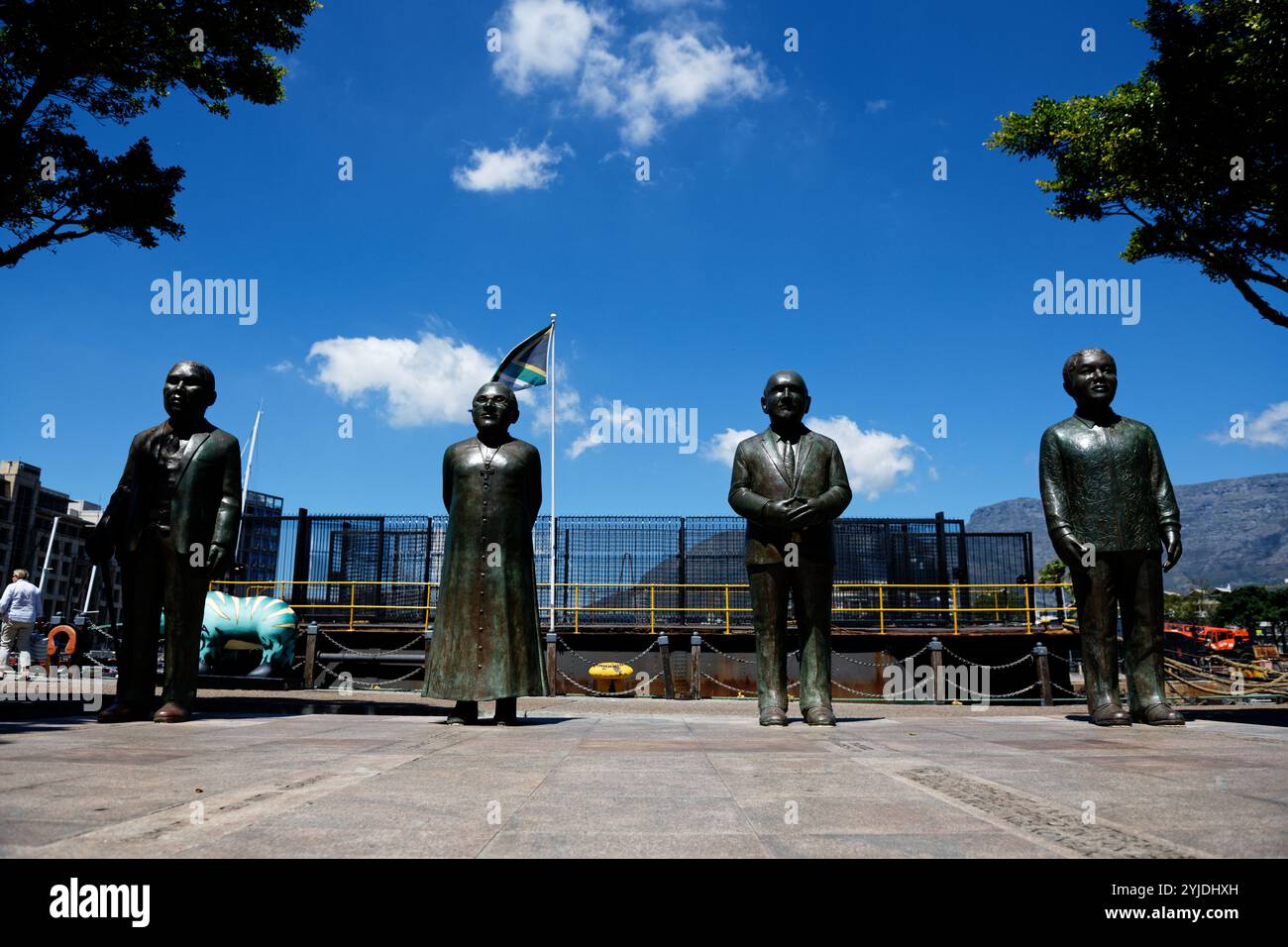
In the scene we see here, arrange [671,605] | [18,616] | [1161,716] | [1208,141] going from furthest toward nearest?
[671,605]
[18,616]
[1208,141]
[1161,716]

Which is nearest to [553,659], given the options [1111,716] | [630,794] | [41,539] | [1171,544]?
[1111,716]

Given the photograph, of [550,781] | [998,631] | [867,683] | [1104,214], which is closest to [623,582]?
[867,683]

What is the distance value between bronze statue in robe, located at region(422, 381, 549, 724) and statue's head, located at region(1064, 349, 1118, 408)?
3573mm

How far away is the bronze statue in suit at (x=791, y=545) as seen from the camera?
5422 millimetres

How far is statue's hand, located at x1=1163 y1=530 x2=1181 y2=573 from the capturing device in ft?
17.2

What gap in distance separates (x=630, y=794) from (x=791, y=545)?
3166mm

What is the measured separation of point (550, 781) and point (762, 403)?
3580 mm

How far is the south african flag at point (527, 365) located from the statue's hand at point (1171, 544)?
46.5 ft

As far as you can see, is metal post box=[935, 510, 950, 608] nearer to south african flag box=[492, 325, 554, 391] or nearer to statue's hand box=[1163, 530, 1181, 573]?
south african flag box=[492, 325, 554, 391]

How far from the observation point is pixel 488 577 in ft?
18.1

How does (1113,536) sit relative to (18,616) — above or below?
above

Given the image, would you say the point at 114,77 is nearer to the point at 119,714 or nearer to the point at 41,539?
the point at 119,714
